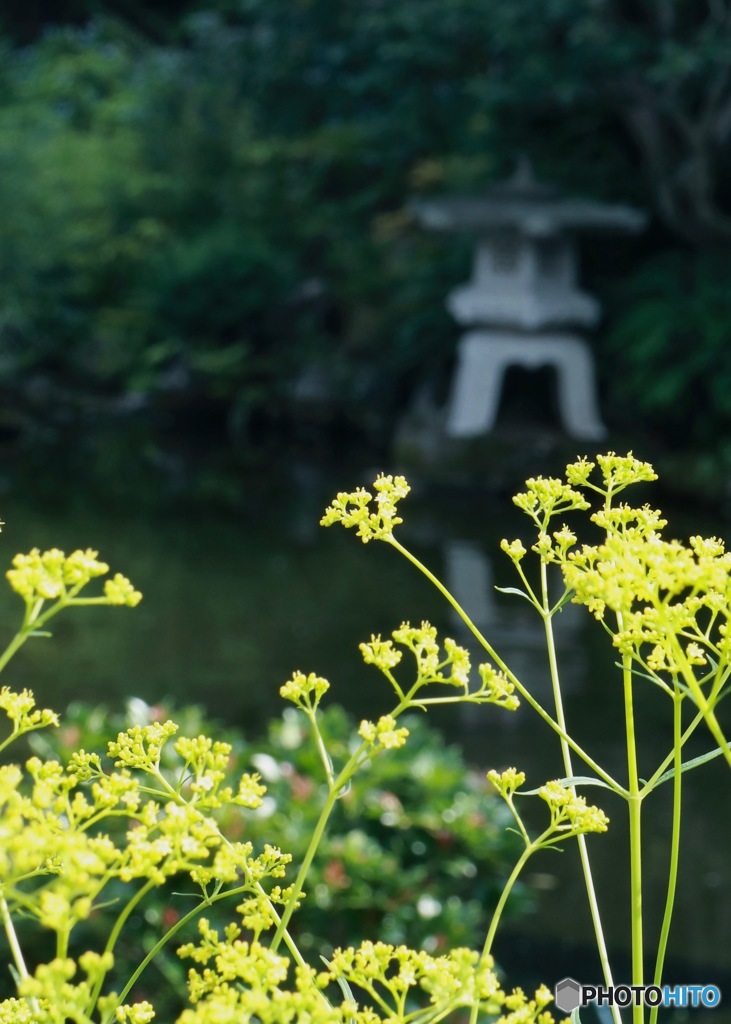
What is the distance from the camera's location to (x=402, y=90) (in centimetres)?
809

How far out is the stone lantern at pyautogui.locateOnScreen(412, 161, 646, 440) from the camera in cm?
807

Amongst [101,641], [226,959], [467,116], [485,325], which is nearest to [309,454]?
[485,325]

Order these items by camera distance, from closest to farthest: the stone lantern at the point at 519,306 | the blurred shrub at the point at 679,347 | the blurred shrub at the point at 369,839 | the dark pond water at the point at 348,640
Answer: the blurred shrub at the point at 369,839, the dark pond water at the point at 348,640, the blurred shrub at the point at 679,347, the stone lantern at the point at 519,306

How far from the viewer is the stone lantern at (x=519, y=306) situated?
8070 mm

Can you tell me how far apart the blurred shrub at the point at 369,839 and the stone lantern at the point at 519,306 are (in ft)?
18.8

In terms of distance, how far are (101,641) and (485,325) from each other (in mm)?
4254

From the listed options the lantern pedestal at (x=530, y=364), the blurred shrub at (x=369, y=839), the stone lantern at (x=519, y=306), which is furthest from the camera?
the lantern pedestal at (x=530, y=364)

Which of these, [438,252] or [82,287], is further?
[82,287]

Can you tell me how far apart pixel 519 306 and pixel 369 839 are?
6218 millimetres

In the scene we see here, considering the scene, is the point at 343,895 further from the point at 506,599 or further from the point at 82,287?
the point at 82,287

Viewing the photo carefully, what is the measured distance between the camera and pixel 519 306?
814 centimetres

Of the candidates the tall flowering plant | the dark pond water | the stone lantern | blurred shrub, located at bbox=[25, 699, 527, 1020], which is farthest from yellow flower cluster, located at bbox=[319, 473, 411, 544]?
the stone lantern

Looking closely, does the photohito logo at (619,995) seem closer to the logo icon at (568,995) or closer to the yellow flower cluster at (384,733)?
the logo icon at (568,995)

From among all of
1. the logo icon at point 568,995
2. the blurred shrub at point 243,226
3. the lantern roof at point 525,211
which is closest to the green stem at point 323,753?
the logo icon at point 568,995
